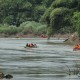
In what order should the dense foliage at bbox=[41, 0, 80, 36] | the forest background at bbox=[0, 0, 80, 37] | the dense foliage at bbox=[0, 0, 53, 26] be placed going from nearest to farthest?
the dense foliage at bbox=[41, 0, 80, 36] < the forest background at bbox=[0, 0, 80, 37] < the dense foliage at bbox=[0, 0, 53, 26]

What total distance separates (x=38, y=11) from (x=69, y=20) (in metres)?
47.3

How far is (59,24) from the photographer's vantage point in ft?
221

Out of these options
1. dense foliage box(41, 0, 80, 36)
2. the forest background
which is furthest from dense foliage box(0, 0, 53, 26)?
dense foliage box(41, 0, 80, 36)

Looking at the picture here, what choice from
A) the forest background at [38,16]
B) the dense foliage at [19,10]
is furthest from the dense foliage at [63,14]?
the dense foliage at [19,10]

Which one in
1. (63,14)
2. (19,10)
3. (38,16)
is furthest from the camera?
(19,10)

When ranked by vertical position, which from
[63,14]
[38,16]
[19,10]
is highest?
[63,14]

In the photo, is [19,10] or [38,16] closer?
[38,16]

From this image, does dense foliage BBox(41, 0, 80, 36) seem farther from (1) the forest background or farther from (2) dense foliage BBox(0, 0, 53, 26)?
(2) dense foliage BBox(0, 0, 53, 26)

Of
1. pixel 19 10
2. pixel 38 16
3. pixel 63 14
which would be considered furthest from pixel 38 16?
pixel 63 14

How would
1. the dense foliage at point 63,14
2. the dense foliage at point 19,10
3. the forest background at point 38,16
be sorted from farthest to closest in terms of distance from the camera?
A: the dense foliage at point 19,10 → the forest background at point 38,16 → the dense foliage at point 63,14

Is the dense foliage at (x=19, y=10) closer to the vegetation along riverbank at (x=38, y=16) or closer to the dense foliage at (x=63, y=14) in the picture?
the vegetation along riverbank at (x=38, y=16)

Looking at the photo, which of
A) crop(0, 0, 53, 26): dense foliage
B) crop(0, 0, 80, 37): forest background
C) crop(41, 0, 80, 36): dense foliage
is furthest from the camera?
crop(0, 0, 53, 26): dense foliage

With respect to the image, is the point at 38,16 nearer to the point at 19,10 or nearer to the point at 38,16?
the point at 38,16

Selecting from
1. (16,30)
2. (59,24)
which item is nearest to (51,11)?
(59,24)
